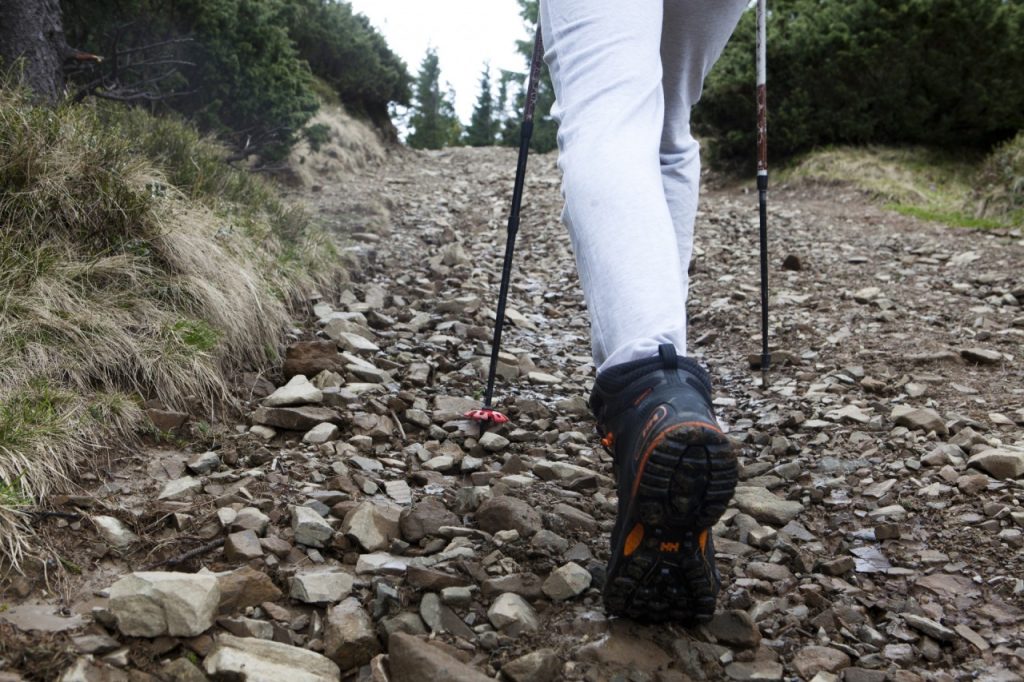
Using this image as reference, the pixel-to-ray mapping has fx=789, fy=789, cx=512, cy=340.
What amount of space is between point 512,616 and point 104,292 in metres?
2.22

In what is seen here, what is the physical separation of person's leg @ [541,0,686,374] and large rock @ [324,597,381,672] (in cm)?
70

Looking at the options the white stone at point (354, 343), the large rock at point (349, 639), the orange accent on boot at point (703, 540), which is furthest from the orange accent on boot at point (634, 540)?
the white stone at point (354, 343)

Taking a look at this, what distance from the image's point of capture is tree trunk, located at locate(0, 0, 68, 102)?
418 centimetres

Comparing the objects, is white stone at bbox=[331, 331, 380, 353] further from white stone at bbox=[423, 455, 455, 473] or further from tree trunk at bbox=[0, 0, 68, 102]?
tree trunk at bbox=[0, 0, 68, 102]

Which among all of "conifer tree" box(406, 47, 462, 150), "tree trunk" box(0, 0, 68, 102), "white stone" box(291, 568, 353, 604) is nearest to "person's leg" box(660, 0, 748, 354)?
"white stone" box(291, 568, 353, 604)

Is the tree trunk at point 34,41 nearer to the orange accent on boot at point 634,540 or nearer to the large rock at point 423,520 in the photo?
the large rock at point 423,520

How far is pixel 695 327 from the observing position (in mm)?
4699

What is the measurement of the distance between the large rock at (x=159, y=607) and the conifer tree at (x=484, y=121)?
42.6 metres

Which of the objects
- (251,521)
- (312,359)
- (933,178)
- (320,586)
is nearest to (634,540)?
(320,586)

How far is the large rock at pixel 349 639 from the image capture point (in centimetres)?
149

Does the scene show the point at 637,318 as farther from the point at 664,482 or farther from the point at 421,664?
the point at 421,664

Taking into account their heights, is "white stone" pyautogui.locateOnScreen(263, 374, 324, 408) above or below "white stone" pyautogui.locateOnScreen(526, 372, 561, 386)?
above

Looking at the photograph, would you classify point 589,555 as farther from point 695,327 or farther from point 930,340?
point 695,327

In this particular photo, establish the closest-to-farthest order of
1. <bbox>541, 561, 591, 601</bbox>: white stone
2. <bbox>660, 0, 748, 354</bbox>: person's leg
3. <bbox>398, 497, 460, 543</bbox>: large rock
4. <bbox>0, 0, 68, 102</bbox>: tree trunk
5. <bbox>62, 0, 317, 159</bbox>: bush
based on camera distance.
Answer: <bbox>541, 561, 591, 601</bbox>: white stone
<bbox>660, 0, 748, 354</bbox>: person's leg
<bbox>398, 497, 460, 543</bbox>: large rock
<bbox>0, 0, 68, 102</bbox>: tree trunk
<bbox>62, 0, 317, 159</bbox>: bush
